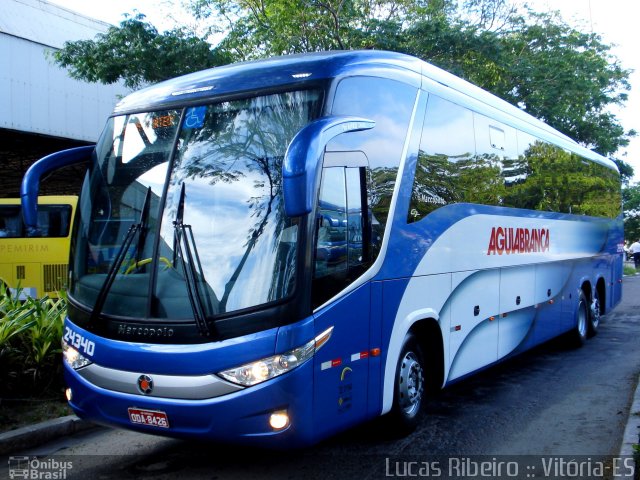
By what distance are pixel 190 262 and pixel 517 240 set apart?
512 cm

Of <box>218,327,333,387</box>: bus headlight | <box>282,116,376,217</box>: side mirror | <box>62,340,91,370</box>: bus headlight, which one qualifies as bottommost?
<box>62,340,91,370</box>: bus headlight

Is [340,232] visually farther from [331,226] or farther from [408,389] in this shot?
[408,389]

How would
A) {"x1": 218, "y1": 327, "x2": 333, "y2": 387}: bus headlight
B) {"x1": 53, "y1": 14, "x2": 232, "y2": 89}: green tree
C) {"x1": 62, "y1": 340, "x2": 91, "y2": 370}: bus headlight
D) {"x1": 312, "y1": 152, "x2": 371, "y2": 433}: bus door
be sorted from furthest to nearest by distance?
{"x1": 53, "y1": 14, "x2": 232, "y2": 89}: green tree, {"x1": 62, "y1": 340, "x2": 91, "y2": 370}: bus headlight, {"x1": 312, "y1": 152, "x2": 371, "y2": 433}: bus door, {"x1": 218, "y1": 327, "x2": 333, "y2": 387}: bus headlight

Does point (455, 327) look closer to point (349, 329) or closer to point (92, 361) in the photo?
point (349, 329)

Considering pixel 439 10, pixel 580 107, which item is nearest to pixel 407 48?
pixel 439 10

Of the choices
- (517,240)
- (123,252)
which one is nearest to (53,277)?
(123,252)

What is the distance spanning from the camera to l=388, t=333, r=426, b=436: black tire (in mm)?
5586

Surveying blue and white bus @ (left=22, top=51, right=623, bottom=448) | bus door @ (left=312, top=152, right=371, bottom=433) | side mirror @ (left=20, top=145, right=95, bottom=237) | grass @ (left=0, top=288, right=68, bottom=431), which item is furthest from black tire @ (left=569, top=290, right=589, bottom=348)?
side mirror @ (left=20, top=145, right=95, bottom=237)

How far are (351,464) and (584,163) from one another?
28.3 feet

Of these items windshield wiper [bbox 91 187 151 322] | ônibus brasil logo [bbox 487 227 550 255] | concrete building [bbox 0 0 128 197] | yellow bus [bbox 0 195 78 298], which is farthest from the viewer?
concrete building [bbox 0 0 128 197]

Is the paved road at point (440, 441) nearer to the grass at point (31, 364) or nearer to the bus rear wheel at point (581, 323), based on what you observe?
the grass at point (31, 364)

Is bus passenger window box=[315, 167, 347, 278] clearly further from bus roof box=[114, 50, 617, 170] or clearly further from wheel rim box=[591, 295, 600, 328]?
wheel rim box=[591, 295, 600, 328]

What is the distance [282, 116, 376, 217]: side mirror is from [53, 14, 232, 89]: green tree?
12.6 metres

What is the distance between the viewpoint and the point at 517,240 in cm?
821
